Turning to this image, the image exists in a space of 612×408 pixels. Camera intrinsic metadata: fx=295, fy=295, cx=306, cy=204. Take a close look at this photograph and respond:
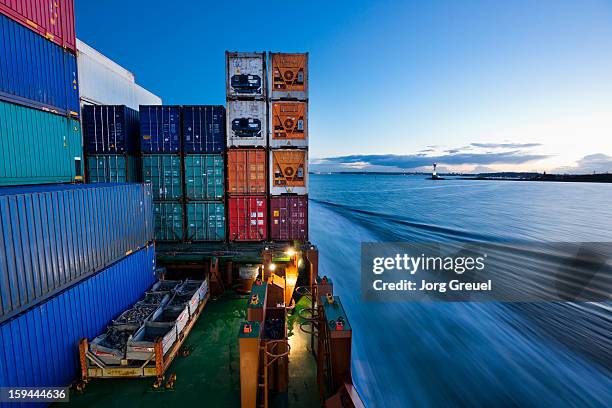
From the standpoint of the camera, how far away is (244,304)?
14781mm

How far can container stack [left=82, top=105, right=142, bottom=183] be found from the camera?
54.1 ft

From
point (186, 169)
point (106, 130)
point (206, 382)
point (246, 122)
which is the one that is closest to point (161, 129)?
point (186, 169)

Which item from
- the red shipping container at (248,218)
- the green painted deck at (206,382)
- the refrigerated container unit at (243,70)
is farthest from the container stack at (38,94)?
the red shipping container at (248,218)

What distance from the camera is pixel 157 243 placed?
56.7 feet

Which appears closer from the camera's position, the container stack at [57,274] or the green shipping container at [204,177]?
the container stack at [57,274]

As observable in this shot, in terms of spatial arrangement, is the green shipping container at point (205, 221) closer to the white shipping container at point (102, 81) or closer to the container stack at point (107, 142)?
the container stack at point (107, 142)

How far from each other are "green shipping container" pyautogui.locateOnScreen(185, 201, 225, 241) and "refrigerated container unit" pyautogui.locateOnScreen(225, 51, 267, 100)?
644 cm

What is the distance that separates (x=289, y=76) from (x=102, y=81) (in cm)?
1541

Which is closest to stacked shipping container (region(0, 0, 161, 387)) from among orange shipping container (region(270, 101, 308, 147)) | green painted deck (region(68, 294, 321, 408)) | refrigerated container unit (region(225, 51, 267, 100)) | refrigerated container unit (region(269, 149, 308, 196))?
green painted deck (region(68, 294, 321, 408))

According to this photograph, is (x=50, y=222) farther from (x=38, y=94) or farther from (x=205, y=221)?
(x=205, y=221)

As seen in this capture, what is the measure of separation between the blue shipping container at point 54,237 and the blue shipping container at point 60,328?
0.31 metres

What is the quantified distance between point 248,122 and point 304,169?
4.21 metres

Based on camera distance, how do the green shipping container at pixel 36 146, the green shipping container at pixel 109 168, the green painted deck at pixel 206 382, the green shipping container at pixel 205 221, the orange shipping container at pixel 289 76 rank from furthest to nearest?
1. the green shipping container at pixel 205 221
2. the orange shipping container at pixel 289 76
3. the green shipping container at pixel 109 168
4. the green shipping container at pixel 36 146
5. the green painted deck at pixel 206 382

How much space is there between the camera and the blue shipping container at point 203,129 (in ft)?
54.9
